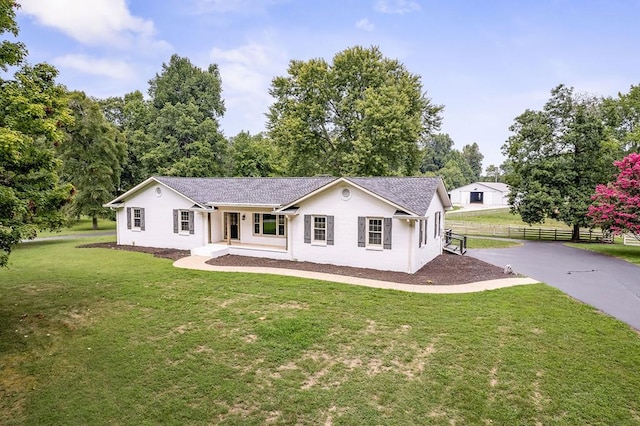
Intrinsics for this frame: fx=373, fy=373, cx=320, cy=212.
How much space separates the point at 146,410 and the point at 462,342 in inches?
270

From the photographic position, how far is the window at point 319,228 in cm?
1781

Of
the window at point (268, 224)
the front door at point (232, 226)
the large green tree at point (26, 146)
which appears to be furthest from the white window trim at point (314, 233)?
the large green tree at point (26, 146)

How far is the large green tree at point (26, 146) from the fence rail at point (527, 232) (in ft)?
104

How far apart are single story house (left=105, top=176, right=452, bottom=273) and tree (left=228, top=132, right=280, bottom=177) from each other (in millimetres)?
18123

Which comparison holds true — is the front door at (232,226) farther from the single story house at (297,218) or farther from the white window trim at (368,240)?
the white window trim at (368,240)

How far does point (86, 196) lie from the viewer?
106 ft

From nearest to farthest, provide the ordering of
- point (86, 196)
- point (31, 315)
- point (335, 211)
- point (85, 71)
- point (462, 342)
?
point (462, 342) < point (31, 315) < point (335, 211) < point (85, 71) < point (86, 196)

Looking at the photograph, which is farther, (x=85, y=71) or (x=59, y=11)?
(x=85, y=71)

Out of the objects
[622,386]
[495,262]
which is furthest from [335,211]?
[622,386]

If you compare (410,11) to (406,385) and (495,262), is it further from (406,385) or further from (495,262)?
(406,385)

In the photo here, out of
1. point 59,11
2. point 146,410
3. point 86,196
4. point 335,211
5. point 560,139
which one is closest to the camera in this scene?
point 146,410

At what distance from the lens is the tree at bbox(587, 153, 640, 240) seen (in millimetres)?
20547

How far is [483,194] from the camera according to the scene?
6247cm

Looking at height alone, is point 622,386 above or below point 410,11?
below
